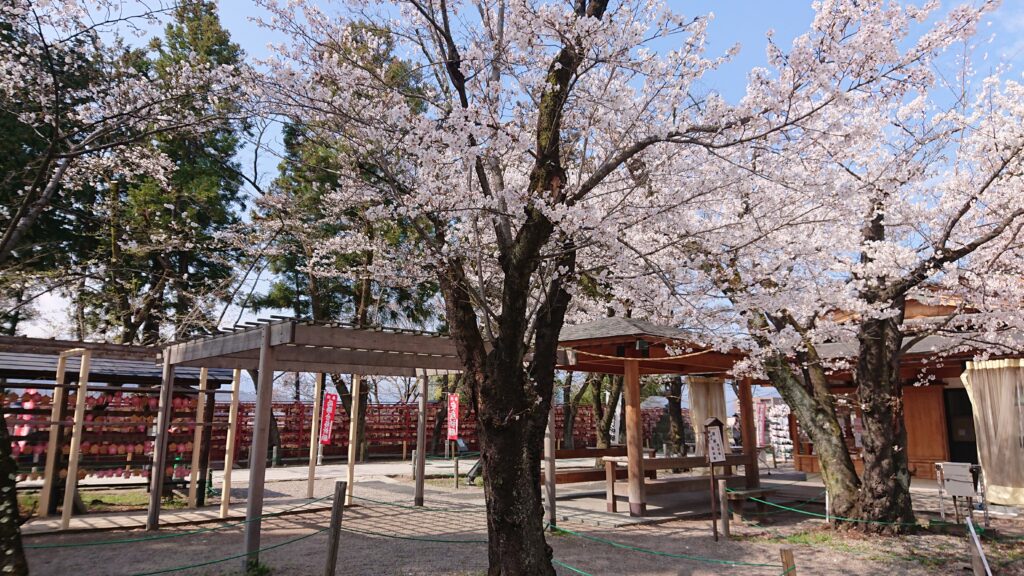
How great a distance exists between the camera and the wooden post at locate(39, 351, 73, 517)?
8.62m

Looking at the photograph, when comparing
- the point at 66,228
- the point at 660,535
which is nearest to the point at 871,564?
the point at 660,535

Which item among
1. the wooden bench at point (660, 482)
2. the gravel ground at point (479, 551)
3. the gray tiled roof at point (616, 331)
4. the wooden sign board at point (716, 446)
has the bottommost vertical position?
the gravel ground at point (479, 551)

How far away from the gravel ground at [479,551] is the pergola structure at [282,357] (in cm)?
87

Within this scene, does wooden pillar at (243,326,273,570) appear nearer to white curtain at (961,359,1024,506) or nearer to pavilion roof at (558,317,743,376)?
pavilion roof at (558,317,743,376)

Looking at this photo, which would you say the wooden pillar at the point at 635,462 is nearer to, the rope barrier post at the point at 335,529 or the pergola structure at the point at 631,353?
the pergola structure at the point at 631,353

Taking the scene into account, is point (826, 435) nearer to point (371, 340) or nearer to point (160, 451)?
→ point (371, 340)

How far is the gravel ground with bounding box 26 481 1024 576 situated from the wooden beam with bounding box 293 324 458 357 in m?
2.32

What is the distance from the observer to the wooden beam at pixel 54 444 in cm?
862

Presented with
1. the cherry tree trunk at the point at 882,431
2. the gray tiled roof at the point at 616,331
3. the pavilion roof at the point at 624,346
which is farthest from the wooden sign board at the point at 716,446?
the cherry tree trunk at the point at 882,431

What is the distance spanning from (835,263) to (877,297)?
1.12m

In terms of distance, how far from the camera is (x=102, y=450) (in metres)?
9.44

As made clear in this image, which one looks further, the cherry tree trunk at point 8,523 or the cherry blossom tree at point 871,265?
the cherry blossom tree at point 871,265

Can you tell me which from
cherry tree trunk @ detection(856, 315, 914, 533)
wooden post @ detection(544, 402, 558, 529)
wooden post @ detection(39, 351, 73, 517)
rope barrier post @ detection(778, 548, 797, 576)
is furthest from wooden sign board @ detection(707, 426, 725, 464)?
wooden post @ detection(39, 351, 73, 517)

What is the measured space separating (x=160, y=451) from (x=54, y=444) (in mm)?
1515
